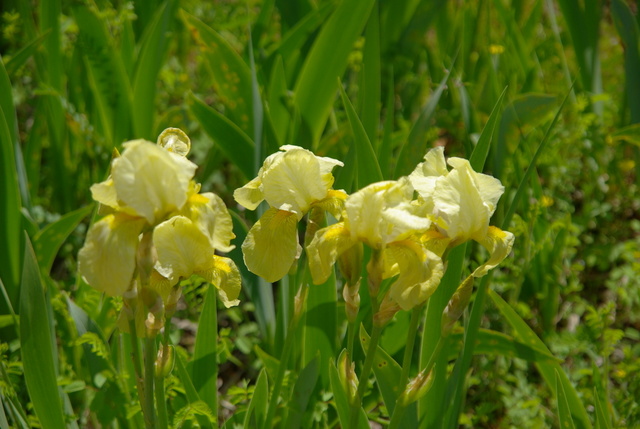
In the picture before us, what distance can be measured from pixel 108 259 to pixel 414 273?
1.14 feet

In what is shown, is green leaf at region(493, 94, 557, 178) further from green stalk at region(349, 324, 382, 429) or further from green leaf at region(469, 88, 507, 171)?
green stalk at region(349, 324, 382, 429)

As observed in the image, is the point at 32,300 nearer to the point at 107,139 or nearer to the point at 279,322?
the point at 279,322

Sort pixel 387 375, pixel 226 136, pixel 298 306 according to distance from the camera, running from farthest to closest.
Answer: pixel 226 136
pixel 387 375
pixel 298 306

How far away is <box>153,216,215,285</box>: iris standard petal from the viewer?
0.81 metres

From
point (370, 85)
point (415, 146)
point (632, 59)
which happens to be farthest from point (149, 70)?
point (632, 59)

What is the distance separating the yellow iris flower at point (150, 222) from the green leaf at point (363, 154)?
0.54 meters

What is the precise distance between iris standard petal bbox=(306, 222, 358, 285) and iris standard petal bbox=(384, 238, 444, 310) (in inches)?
2.2

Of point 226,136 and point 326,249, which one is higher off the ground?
Answer: point 326,249

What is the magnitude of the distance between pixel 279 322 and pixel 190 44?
1.66 metres

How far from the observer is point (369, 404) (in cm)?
146

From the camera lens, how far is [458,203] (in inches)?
34.7

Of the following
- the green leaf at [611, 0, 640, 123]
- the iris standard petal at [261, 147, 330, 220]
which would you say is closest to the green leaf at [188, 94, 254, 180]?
the iris standard petal at [261, 147, 330, 220]

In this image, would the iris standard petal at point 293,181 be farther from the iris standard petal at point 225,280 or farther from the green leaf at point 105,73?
the green leaf at point 105,73

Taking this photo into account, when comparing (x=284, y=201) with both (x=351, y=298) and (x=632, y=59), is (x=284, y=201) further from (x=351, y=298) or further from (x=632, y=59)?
(x=632, y=59)
